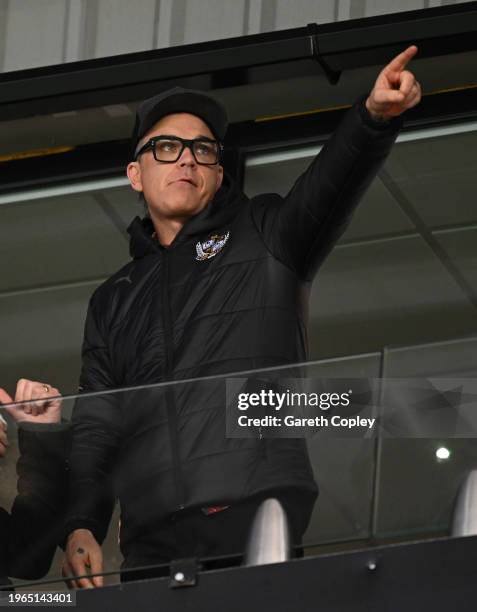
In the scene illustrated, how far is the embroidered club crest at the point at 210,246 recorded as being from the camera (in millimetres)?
5797

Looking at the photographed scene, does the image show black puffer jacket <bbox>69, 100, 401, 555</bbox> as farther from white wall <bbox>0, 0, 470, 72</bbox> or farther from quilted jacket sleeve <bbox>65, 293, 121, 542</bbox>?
white wall <bbox>0, 0, 470, 72</bbox>

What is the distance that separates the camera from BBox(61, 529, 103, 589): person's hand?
5.22 meters

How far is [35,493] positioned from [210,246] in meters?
1.03

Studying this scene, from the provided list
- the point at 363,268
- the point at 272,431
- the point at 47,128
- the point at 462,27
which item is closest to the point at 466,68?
the point at 462,27

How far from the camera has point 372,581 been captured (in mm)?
5004

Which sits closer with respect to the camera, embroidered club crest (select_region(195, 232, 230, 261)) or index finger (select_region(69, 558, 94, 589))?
index finger (select_region(69, 558, 94, 589))

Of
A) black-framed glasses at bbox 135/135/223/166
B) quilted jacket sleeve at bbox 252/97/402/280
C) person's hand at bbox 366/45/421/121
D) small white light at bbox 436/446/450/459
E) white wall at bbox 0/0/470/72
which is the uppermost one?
white wall at bbox 0/0/470/72

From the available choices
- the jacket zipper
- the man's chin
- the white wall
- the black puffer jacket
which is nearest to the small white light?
the black puffer jacket

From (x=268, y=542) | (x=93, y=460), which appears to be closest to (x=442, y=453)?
(x=268, y=542)

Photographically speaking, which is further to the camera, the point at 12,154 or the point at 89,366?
the point at 12,154

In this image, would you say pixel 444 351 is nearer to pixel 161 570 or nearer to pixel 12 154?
pixel 161 570

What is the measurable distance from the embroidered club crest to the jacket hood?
44mm

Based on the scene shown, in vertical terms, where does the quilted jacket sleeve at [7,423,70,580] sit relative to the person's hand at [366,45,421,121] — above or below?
below

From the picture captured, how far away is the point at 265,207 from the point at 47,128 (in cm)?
307
